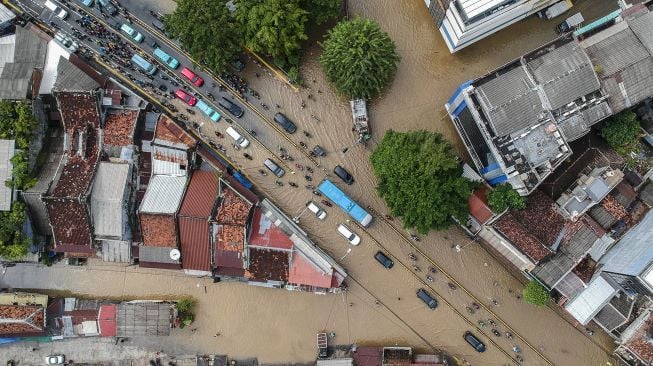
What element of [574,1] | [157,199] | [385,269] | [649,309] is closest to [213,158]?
[157,199]

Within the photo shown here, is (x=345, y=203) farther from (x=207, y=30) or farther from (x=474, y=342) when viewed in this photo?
(x=207, y=30)

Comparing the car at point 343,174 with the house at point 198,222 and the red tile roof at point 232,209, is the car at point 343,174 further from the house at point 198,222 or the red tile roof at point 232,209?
the house at point 198,222

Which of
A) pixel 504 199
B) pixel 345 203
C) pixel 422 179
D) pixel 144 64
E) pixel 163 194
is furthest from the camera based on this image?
pixel 144 64

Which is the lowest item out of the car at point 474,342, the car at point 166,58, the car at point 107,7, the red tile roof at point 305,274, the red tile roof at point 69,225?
the red tile roof at point 69,225

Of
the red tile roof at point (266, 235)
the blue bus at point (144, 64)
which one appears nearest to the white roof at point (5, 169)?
the blue bus at point (144, 64)

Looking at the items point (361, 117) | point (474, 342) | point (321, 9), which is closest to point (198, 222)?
point (361, 117)

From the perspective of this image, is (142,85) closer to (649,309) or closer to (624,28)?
(624,28)
